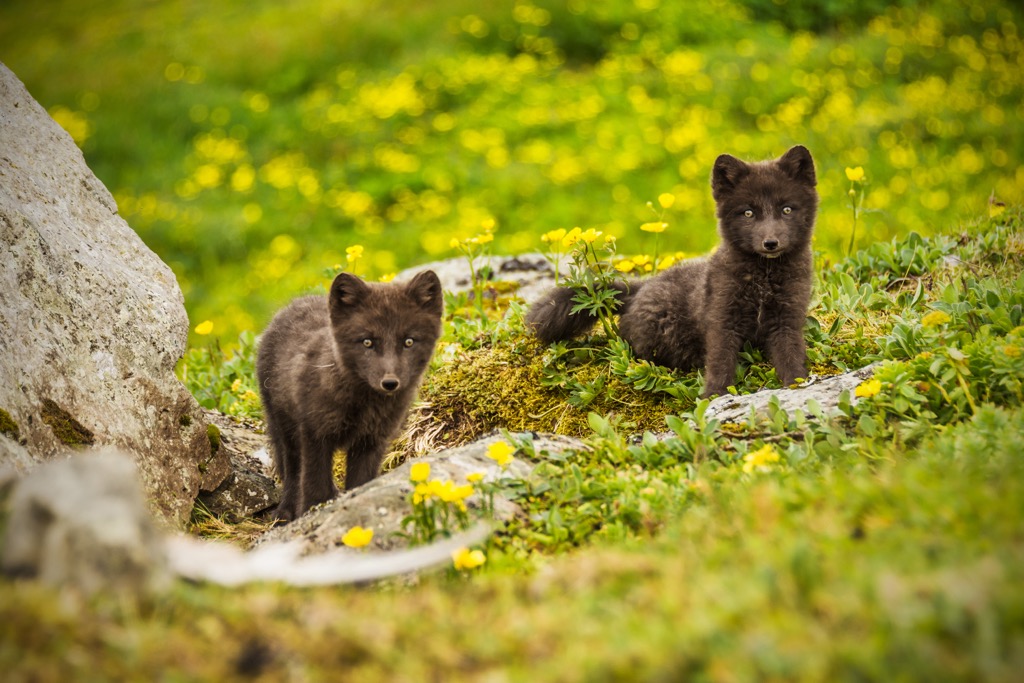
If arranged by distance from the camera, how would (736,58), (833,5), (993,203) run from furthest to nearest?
(833,5)
(736,58)
(993,203)

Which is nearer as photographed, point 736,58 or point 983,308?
point 983,308

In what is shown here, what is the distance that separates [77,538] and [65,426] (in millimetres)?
2217

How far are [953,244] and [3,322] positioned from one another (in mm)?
5743

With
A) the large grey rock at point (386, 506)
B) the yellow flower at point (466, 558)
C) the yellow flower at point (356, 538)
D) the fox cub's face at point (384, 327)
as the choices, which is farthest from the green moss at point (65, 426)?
the yellow flower at point (466, 558)

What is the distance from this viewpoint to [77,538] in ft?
Result: 8.03

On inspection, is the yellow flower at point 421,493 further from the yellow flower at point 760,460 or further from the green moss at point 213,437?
the green moss at point 213,437

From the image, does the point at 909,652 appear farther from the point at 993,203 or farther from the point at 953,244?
the point at 993,203

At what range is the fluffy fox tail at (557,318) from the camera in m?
5.77

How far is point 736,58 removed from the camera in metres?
14.8

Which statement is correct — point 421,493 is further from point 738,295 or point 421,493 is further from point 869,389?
point 738,295

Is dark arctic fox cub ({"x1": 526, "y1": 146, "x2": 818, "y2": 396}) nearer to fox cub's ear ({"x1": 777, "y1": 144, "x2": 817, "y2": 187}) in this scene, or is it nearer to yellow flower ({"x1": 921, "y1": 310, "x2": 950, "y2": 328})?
fox cub's ear ({"x1": 777, "y1": 144, "x2": 817, "y2": 187})

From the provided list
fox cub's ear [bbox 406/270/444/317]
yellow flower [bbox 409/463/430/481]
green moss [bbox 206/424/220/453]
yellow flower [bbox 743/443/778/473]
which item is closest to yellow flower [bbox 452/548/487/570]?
yellow flower [bbox 409/463/430/481]

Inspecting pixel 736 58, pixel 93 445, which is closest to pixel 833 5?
pixel 736 58

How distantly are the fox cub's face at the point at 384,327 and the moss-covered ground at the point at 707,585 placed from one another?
102 centimetres
